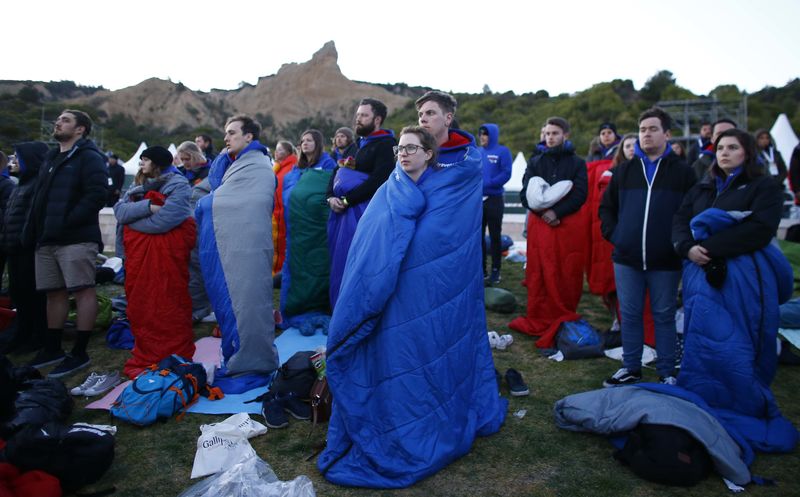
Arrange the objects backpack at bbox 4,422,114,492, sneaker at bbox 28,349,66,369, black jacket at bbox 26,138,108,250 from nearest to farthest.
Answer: backpack at bbox 4,422,114,492 → black jacket at bbox 26,138,108,250 → sneaker at bbox 28,349,66,369

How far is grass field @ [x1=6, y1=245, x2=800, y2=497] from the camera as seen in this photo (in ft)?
8.50

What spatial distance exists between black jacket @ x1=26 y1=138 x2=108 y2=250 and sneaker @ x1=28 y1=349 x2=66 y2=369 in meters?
0.93

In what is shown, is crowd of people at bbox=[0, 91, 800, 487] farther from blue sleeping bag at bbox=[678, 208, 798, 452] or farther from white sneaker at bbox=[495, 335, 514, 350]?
white sneaker at bbox=[495, 335, 514, 350]

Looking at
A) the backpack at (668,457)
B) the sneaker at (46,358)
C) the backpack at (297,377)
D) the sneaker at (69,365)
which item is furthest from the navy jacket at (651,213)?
the sneaker at (46,358)

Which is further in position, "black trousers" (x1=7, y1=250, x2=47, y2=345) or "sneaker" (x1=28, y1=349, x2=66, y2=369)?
"black trousers" (x1=7, y1=250, x2=47, y2=345)

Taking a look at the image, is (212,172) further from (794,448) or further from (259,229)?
(794,448)

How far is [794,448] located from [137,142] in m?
53.7

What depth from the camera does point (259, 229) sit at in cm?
396

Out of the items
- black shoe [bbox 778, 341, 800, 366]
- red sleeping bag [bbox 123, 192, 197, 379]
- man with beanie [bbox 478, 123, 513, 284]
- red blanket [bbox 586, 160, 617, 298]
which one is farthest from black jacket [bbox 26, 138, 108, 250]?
black shoe [bbox 778, 341, 800, 366]

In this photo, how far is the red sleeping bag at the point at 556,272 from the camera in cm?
487

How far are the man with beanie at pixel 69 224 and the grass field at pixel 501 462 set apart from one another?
95 cm

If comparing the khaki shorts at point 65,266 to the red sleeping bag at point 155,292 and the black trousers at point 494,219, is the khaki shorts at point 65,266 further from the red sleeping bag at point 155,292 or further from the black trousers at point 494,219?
the black trousers at point 494,219

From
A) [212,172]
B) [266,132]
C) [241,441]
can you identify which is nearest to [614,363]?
[241,441]

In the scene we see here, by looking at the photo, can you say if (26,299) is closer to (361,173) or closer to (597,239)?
(361,173)
